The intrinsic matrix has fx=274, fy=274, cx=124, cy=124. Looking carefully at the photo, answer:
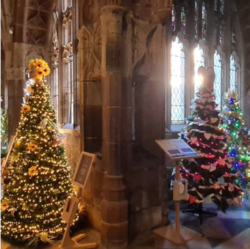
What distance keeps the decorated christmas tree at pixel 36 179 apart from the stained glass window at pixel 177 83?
11.9 feet

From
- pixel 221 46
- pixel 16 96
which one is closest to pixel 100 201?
pixel 16 96

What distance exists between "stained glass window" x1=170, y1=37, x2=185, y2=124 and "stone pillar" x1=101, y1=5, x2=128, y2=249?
3369mm

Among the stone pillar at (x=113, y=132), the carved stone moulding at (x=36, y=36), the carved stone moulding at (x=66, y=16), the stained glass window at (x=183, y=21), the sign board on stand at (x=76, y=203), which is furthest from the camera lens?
the carved stone moulding at (x=36, y=36)

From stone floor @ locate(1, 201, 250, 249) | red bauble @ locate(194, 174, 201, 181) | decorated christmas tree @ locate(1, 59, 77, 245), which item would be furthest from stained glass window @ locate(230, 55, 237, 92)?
decorated christmas tree @ locate(1, 59, 77, 245)

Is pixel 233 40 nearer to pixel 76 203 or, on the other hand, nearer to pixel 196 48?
pixel 196 48

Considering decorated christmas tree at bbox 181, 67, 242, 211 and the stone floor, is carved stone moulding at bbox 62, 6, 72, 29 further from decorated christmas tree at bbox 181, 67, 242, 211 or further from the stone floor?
the stone floor

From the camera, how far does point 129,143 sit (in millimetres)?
3832

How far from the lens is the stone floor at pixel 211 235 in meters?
3.67

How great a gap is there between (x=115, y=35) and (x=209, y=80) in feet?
6.51

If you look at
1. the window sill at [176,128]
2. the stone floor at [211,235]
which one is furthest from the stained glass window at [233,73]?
the stone floor at [211,235]

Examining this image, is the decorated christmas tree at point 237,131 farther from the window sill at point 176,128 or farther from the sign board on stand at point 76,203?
the sign board on stand at point 76,203

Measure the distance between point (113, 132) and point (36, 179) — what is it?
126cm

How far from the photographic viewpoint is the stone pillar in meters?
3.57

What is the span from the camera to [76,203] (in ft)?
11.0
